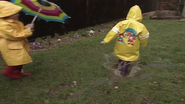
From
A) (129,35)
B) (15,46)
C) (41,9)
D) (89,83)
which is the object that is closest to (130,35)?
(129,35)

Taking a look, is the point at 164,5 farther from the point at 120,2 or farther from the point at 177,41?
the point at 177,41

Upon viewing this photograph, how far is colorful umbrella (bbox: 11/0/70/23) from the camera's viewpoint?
3.14 metres

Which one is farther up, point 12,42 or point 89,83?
point 12,42

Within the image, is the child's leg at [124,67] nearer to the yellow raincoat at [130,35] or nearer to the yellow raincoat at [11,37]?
the yellow raincoat at [130,35]

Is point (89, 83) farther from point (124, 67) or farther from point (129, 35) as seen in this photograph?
point (129, 35)

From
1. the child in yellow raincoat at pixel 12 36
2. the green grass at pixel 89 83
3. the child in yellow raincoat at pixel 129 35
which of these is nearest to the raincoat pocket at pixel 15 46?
the child in yellow raincoat at pixel 12 36

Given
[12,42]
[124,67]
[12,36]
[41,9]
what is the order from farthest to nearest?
[124,67] → [41,9] → [12,42] → [12,36]

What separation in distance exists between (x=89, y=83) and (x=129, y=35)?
1.27m

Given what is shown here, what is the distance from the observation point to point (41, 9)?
3.28 m

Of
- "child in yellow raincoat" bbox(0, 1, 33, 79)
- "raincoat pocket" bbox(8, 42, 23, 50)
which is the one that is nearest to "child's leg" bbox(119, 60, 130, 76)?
"child in yellow raincoat" bbox(0, 1, 33, 79)

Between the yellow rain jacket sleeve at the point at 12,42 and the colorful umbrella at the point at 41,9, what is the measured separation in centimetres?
36

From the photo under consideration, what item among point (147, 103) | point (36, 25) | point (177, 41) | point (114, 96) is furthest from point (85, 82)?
point (177, 41)

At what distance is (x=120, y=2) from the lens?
35.3ft

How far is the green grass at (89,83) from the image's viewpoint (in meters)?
2.81
